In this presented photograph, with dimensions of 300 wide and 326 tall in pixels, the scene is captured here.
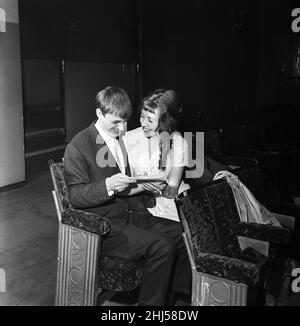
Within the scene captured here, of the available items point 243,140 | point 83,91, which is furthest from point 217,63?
point 243,140

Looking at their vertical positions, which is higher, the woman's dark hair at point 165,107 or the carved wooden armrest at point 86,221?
the woman's dark hair at point 165,107

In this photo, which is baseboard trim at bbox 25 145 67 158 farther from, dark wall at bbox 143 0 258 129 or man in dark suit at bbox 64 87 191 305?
man in dark suit at bbox 64 87 191 305

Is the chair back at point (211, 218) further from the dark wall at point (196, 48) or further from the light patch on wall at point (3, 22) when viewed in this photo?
the dark wall at point (196, 48)

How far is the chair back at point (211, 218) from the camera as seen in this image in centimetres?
196

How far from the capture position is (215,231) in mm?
2127

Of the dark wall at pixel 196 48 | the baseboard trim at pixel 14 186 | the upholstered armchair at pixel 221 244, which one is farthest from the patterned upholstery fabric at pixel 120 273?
the dark wall at pixel 196 48

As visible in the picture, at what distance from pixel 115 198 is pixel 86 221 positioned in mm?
216


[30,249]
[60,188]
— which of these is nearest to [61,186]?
[60,188]

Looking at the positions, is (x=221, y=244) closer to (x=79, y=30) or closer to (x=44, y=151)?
(x=79, y=30)

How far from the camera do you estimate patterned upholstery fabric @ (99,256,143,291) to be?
2.17 metres

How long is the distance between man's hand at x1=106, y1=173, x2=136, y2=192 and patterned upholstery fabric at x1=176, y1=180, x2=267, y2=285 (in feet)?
0.87

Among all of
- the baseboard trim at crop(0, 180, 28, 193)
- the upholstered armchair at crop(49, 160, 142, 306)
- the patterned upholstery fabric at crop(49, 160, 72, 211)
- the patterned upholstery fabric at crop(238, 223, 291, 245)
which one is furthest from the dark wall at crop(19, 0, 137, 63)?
the patterned upholstery fabric at crop(238, 223, 291, 245)

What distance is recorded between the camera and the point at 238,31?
791 centimetres

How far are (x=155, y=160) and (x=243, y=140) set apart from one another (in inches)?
85.9
